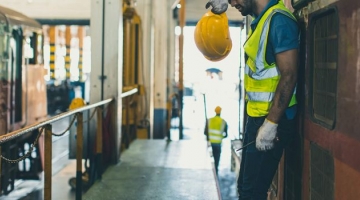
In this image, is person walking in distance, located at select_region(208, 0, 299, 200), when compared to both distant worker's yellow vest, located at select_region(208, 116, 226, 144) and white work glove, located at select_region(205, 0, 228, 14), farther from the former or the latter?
distant worker's yellow vest, located at select_region(208, 116, 226, 144)

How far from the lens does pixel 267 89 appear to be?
310 centimetres

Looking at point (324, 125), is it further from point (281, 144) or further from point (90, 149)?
point (90, 149)

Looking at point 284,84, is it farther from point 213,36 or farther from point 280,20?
point 213,36

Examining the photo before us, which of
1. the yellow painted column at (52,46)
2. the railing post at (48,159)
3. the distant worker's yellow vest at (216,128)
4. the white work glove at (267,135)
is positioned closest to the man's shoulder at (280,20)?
the white work glove at (267,135)

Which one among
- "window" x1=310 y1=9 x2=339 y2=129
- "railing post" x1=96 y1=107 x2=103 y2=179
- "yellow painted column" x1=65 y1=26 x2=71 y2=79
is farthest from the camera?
"yellow painted column" x1=65 y1=26 x2=71 y2=79

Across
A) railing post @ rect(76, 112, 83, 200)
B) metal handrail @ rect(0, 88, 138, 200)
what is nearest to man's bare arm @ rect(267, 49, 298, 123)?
metal handrail @ rect(0, 88, 138, 200)

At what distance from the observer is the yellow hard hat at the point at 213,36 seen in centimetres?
436

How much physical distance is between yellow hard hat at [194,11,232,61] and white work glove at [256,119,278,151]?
5.52ft

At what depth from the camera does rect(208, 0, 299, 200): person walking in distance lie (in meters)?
2.91

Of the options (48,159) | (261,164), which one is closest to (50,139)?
(48,159)

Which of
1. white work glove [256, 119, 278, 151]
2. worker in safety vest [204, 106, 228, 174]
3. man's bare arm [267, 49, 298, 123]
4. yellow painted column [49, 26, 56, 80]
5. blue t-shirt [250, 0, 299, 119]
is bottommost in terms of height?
worker in safety vest [204, 106, 228, 174]

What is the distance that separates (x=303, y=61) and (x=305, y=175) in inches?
32.0

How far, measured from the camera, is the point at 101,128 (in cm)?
570

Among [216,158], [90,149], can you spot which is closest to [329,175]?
[90,149]
